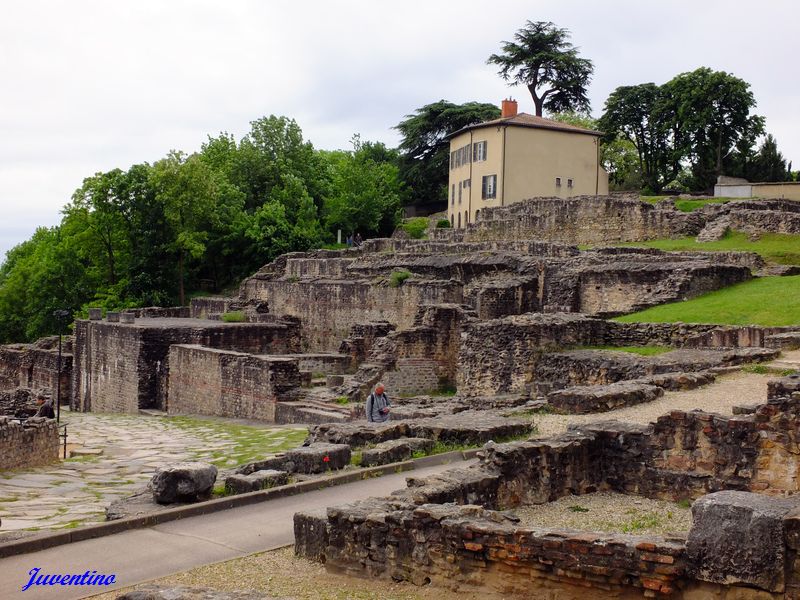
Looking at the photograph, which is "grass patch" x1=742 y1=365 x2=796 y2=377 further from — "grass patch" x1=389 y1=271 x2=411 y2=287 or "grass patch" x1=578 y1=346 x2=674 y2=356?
"grass patch" x1=389 y1=271 x2=411 y2=287

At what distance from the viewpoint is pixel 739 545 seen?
6547mm

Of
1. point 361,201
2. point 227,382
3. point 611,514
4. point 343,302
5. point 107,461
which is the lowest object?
point 107,461

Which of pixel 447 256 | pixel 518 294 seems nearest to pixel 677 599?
pixel 518 294

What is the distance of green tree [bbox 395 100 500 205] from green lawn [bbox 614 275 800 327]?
136ft

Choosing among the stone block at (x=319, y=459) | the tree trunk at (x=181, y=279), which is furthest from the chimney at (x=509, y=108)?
the stone block at (x=319, y=459)

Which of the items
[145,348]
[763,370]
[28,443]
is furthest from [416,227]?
[28,443]

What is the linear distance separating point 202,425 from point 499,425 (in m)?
10.7

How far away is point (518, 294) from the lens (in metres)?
26.4

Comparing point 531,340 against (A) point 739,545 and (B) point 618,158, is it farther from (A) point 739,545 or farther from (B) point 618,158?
(B) point 618,158

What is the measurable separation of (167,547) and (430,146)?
191 ft

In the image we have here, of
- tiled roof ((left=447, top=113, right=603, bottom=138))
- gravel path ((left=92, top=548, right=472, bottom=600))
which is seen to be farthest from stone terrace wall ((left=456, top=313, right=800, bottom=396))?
tiled roof ((left=447, top=113, right=603, bottom=138))

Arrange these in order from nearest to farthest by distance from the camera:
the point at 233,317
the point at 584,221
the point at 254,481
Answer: the point at 254,481 < the point at 233,317 < the point at 584,221

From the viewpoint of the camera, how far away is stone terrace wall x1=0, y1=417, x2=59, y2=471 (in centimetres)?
1586

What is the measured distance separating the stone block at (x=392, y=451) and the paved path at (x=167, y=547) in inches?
51.3
